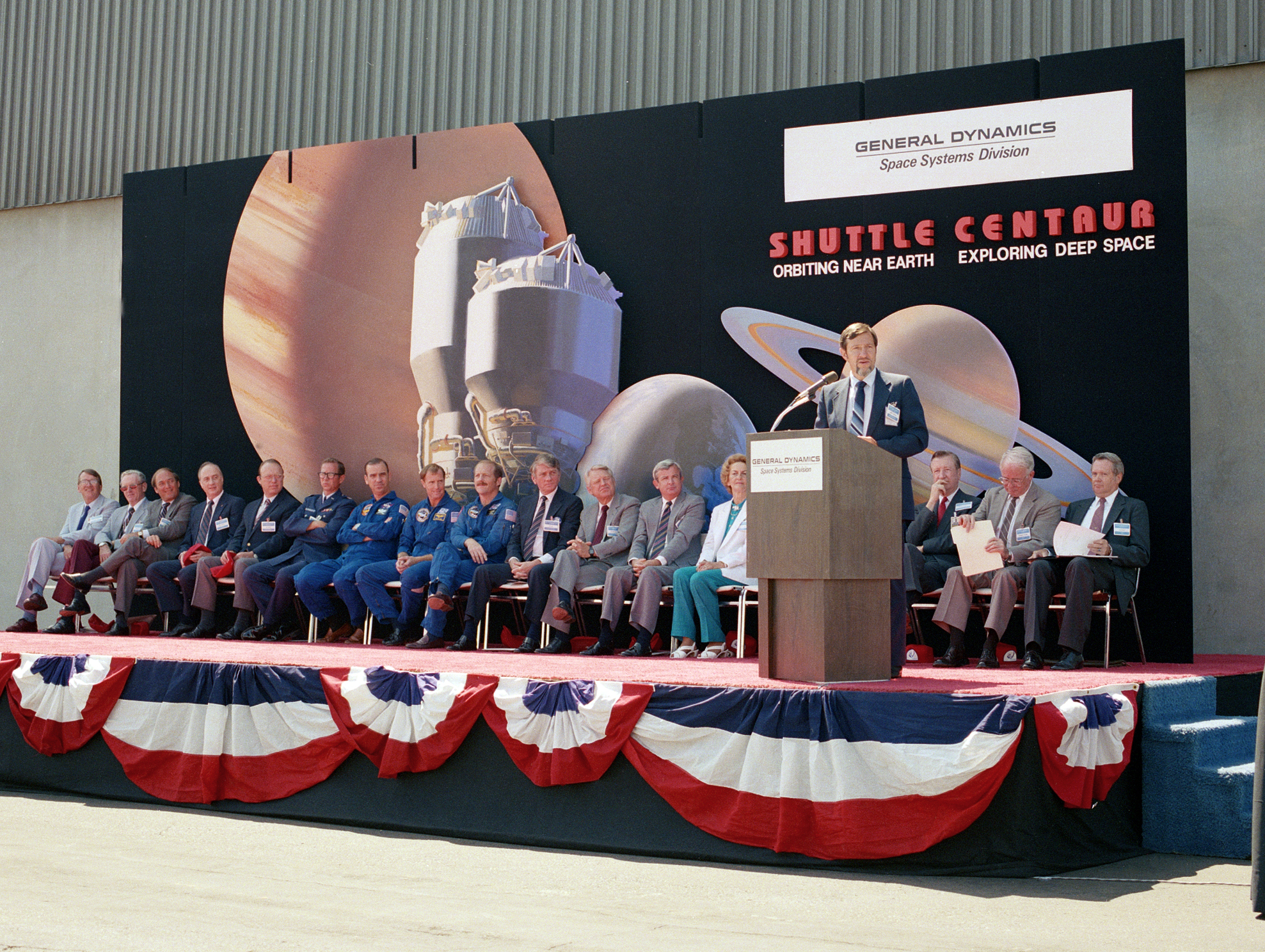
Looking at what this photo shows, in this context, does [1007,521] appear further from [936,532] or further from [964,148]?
[964,148]

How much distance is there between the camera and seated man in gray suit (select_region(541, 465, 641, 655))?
7.17m

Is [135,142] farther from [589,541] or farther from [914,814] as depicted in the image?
[914,814]

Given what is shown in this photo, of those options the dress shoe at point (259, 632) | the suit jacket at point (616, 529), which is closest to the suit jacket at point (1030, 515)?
the suit jacket at point (616, 529)

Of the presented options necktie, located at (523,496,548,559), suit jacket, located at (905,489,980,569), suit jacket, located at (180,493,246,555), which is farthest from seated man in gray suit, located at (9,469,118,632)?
suit jacket, located at (905,489,980,569)

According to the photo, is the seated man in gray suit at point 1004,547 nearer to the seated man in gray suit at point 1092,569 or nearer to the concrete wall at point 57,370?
the seated man in gray suit at point 1092,569

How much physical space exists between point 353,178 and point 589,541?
2981 mm

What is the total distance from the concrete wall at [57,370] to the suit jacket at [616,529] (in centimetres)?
496

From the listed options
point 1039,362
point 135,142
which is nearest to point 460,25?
point 135,142

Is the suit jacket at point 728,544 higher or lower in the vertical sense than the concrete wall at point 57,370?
lower

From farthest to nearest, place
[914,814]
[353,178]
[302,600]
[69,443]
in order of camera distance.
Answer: [69,443]
[353,178]
[302,600]
[914,814]

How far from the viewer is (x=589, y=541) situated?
766 cm

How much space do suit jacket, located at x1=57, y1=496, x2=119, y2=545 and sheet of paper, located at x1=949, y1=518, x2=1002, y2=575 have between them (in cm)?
554

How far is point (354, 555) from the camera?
8047mm

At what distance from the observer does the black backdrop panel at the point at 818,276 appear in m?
6.62
